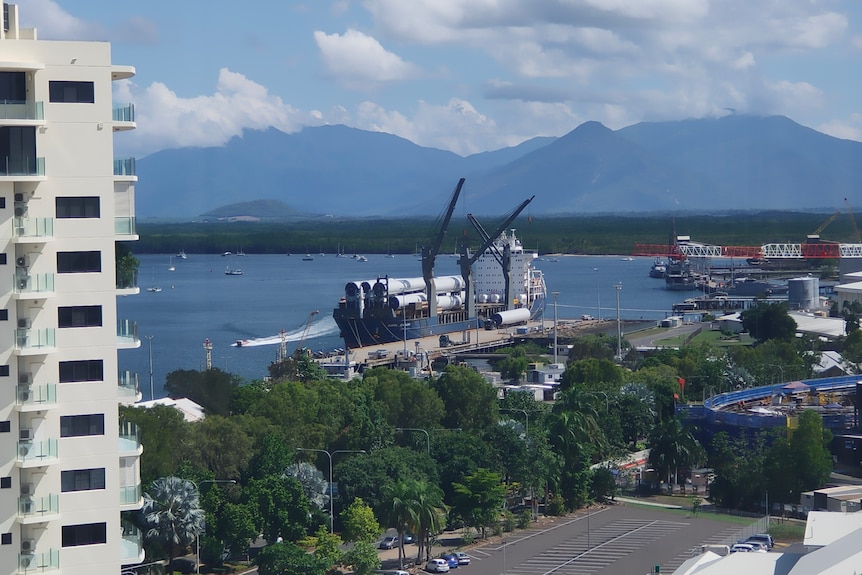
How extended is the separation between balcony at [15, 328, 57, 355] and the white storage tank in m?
52.4

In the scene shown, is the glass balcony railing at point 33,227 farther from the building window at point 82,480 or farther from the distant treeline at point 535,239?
the distant treeline at point 535,239

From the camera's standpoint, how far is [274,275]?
324 ft

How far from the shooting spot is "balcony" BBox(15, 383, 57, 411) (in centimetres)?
750

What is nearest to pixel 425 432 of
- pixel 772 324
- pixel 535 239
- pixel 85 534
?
pixel 85 534

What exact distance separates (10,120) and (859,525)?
33.1 feet

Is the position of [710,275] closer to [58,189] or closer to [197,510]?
[197,510]

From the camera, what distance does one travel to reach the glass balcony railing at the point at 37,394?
7.53 metres

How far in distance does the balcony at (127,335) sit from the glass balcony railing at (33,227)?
2.49ft

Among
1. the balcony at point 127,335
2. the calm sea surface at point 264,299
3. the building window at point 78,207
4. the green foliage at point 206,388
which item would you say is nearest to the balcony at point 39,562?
the balcony at point 127,335

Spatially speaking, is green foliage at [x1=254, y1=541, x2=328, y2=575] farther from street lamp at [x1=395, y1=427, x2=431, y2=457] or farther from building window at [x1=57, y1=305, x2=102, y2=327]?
building window at [x1=57, y1=305, x2=102, y2=327]

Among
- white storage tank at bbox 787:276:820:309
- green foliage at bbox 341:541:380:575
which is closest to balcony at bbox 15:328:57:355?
green foliage at bbox 341:541:380:575

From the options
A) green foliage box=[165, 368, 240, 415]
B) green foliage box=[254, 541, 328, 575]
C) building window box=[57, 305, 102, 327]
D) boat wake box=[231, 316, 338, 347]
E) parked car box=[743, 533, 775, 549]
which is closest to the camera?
building window box=[57, 305, 102, 327]

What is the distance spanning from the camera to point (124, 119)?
307 inches

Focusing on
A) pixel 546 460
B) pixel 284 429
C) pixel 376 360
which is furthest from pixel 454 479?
pixel 376 360
